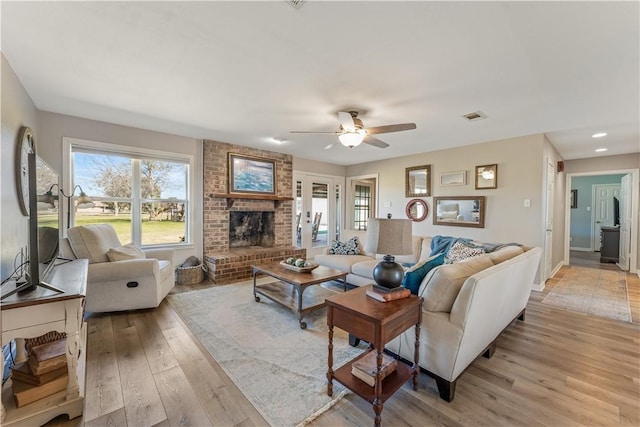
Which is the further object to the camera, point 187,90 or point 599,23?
point 187,90

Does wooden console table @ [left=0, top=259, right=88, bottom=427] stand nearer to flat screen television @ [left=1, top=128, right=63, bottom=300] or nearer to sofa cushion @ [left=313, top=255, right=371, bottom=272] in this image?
flat screen television @ [left=1, top=128, right=63, bottom=300]

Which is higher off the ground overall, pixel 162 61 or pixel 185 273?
pixel 162 61

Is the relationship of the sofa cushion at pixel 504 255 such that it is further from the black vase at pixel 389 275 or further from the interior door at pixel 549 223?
the interior door at pixel 549 223

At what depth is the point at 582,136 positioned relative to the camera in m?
4.04

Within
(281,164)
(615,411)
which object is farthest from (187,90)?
(615,411)

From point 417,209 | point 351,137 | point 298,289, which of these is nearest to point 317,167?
point 417,209

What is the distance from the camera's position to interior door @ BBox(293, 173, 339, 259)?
19.9ft

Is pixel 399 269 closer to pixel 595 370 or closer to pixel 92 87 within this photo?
pixel 595 370

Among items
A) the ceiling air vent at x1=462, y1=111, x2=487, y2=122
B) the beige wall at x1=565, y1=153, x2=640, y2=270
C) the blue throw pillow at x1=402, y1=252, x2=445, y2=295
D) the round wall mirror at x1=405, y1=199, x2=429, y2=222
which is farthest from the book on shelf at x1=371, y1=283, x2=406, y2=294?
the beige wall at x1=565, y1=153, x2=640, y2=270

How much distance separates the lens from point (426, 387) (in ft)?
6.00

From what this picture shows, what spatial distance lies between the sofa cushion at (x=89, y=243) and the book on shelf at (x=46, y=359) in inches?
55.2

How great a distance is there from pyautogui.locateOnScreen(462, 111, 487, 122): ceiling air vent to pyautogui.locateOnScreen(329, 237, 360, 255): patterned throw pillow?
230 centimetres

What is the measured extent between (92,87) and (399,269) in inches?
131

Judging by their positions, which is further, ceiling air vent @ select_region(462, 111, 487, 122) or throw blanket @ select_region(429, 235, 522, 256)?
ceiling air vent @ select_region(462, 111, 487, 122)
